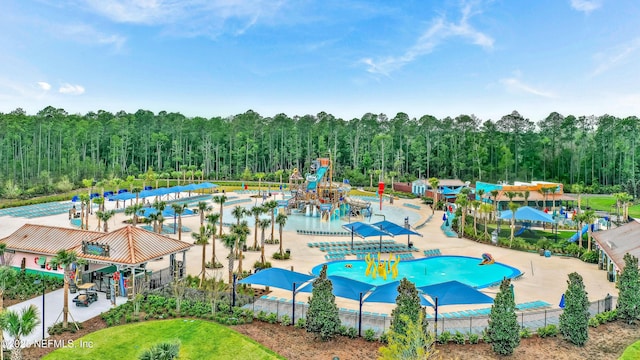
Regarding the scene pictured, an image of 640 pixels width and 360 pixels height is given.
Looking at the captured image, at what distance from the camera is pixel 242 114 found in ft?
379

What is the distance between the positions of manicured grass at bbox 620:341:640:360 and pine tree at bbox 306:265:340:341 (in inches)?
446

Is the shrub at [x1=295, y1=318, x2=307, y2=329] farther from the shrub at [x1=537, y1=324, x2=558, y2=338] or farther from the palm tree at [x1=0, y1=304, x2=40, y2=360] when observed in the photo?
the shrub at [x1=537, y1=324, x2=558, y2=338]

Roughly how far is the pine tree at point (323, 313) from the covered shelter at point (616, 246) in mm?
17649

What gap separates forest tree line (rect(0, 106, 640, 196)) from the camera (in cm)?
8425

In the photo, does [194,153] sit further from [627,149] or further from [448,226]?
[627,149]

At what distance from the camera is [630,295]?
20.3 m

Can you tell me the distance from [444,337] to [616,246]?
18.4 m

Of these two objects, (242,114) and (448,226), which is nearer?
(448,226)

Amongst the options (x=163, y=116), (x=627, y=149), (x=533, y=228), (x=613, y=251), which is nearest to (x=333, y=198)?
(x=533, y=228)

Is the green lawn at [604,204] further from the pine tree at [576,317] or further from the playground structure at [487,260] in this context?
the pine tree at [576,317]

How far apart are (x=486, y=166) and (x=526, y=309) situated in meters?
74.3

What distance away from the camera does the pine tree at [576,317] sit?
17422mm

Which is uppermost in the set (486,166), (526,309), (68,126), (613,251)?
(68,126)

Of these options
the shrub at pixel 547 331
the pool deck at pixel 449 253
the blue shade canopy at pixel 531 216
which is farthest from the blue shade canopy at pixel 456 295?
the blue shade canopy at pixel 531 216
